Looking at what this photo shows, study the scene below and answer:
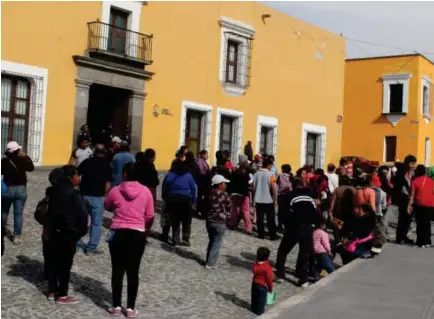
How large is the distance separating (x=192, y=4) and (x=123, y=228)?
15175 millimetres

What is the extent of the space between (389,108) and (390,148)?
220 centimetres

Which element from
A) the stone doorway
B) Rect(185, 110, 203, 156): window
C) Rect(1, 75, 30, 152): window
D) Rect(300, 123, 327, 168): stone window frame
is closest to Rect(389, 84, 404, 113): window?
Rect(300, 123, 327, 168): stone window frame

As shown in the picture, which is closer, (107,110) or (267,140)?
(107,110)

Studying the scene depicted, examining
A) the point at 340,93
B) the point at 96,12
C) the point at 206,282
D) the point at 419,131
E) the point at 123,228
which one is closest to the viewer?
the point at 123,228

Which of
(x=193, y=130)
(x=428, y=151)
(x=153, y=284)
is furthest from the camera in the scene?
(x=428, y=151)

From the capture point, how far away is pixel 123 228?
22.1 ft

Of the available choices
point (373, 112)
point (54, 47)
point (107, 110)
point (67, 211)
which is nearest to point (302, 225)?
point (67, 211)

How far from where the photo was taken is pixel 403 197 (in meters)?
12.2

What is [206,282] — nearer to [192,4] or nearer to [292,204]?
[292,204]

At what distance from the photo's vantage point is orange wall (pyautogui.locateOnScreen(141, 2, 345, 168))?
783 inches

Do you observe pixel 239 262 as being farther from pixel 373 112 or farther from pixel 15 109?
pixel 373 112

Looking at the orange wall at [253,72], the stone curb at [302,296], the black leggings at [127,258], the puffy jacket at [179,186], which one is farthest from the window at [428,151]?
the black leggings at [127,258]

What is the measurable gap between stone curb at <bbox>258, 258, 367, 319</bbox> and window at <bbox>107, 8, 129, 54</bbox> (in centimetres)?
1138

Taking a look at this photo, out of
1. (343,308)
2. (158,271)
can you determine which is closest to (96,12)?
(158,271)
